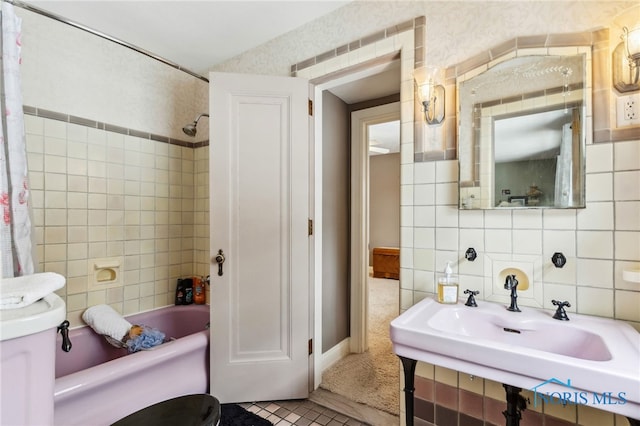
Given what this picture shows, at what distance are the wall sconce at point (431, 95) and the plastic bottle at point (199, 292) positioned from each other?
2108mm

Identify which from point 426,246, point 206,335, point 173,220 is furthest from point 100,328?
point 426,246

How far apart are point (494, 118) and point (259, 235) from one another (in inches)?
54.3

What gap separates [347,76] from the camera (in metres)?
1.74

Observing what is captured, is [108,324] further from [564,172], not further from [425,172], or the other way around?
[564,172]

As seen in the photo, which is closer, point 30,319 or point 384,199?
point 30,319

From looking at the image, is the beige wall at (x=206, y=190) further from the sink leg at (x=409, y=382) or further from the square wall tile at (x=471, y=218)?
the sink leg at (x=409, y=382)

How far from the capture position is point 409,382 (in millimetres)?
1052

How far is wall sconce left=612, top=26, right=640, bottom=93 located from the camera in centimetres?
96

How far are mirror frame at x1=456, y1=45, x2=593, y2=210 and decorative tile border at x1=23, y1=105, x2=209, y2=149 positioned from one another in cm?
202

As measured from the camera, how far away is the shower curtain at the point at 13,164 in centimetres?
120

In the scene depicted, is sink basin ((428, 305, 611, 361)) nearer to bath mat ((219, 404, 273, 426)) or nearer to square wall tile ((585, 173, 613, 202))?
square wall tile ((585, 173, 613, 202))

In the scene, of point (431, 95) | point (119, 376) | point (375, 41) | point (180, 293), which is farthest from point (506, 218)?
point (180, 293)

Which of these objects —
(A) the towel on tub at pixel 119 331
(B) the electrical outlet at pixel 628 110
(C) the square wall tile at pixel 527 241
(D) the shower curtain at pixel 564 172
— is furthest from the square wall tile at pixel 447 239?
(A) the towel on tub at pixel 119 331

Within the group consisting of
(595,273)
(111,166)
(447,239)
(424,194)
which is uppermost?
(111,166)
